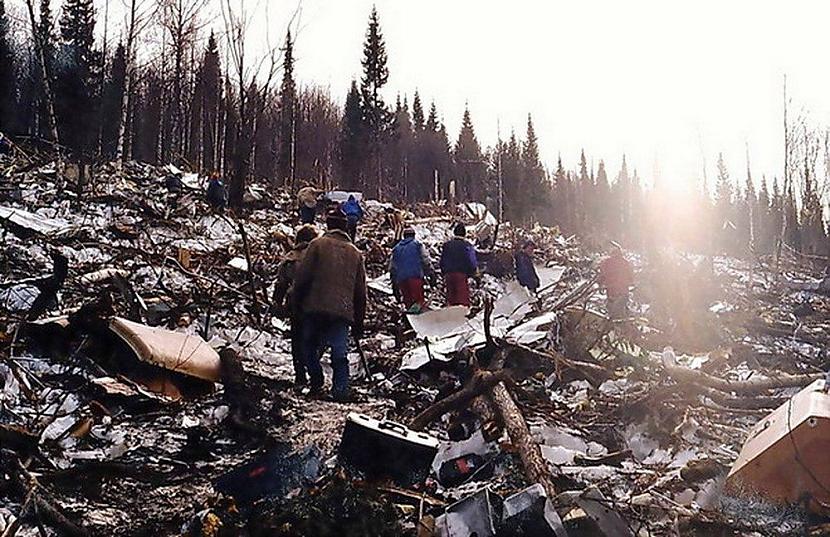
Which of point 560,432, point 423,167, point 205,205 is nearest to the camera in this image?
point 560,432

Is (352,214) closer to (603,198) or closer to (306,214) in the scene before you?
(306,214)

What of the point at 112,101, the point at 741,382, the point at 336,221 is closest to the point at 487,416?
the point at 336,221

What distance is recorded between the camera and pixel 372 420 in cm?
378

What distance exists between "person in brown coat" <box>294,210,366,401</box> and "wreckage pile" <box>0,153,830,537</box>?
320 mm

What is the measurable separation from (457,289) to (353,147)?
3424 cm

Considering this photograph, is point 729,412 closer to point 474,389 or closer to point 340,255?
point 474,389

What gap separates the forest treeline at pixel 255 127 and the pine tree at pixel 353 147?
0.09 meters

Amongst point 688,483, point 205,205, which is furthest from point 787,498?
point 205,205

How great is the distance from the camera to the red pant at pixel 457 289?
8.63 meters

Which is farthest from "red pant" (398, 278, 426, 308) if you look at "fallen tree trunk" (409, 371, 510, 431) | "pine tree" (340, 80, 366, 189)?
"pine tree" (340, 80, 366, 189)

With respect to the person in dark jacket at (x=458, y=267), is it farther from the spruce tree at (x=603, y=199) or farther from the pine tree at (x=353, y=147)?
the spruce tree at (x=603, y=199)

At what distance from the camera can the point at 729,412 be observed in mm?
5105

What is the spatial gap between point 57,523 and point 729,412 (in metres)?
4.57

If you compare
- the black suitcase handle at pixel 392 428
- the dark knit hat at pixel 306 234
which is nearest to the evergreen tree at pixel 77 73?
the dark knit hat at pixel 306 234
